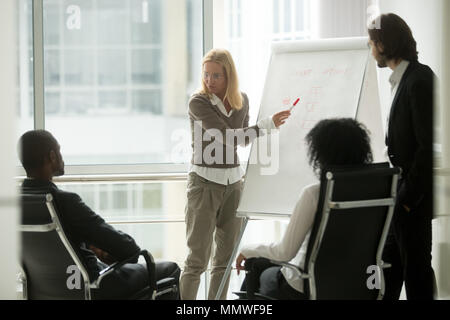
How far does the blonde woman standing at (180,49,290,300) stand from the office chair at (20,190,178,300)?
2.46ft

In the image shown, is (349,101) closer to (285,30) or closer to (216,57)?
(216,57)

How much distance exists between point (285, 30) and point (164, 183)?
131 cm

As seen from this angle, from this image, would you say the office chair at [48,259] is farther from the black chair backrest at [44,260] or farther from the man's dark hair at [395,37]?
the man's dark hair at [395,37]

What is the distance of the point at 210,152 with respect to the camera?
10.7ft

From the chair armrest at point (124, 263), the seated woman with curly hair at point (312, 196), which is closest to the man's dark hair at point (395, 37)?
the seated woman with curly hair at point (312, 196)

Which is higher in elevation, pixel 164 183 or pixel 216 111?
pixel 216 111

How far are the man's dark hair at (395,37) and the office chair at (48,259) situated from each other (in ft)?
4.59

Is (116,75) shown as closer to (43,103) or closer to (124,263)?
(43,103)

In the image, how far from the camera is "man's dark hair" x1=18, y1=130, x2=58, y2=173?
252 centimetres

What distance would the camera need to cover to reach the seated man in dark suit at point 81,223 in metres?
2.44

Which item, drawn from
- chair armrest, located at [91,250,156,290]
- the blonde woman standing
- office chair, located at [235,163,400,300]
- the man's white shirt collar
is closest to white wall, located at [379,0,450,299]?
office chair, located at [235,163,400,300]

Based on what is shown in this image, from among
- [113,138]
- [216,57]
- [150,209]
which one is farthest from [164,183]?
[216,57]

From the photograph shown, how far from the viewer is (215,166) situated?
129 inches

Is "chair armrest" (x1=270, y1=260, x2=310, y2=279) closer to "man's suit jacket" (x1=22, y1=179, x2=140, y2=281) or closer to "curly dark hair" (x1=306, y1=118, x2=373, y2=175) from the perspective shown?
"curly dark hair" (x1=306, y1=118, x2=373, y2=175)
